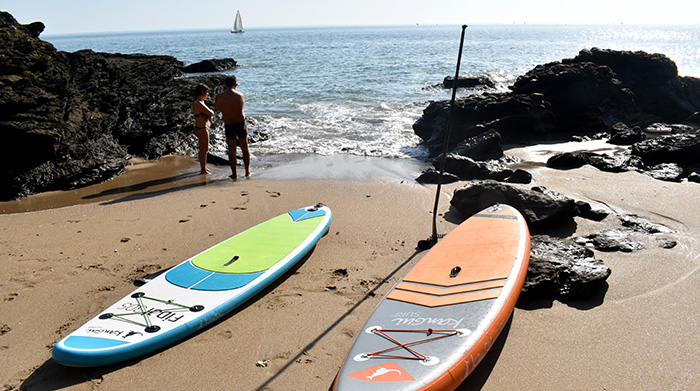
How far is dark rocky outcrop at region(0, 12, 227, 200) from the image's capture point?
7.12 metres

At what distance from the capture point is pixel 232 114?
7828 mm

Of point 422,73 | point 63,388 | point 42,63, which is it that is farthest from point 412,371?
point 422,73

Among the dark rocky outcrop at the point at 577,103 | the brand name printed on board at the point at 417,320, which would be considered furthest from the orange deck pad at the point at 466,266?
the dark rocky outcrop at the point at 577,103

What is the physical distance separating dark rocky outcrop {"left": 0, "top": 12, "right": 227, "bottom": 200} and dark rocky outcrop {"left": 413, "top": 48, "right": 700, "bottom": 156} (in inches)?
232

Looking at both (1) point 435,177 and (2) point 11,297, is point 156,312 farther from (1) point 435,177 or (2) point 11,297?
(1) point 435,177

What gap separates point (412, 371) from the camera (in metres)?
2.70

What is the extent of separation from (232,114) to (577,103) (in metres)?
9.48

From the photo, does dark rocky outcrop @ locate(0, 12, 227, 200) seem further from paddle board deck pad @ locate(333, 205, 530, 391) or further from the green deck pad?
paddle board deck pad @ locate(333, 205, 530, 391)

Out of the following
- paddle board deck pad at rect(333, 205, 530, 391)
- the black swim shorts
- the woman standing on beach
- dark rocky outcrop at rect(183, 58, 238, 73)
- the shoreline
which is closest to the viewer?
paddle board deck pad at rect(333, 205, 530, 391)

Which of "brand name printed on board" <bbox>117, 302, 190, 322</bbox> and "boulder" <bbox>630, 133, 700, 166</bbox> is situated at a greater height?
"boulder" <bbox>630, 133, 700, 166</bbox>

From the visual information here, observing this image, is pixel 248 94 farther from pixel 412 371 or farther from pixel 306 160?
pixel 412 371

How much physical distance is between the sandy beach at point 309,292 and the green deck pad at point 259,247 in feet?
0.85

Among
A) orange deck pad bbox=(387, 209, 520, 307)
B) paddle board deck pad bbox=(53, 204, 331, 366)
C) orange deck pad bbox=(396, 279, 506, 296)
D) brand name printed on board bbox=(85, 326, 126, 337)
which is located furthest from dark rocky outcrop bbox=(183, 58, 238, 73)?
orange deck pad bbox=(396, 279, 506, 296)

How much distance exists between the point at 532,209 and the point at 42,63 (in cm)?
900
